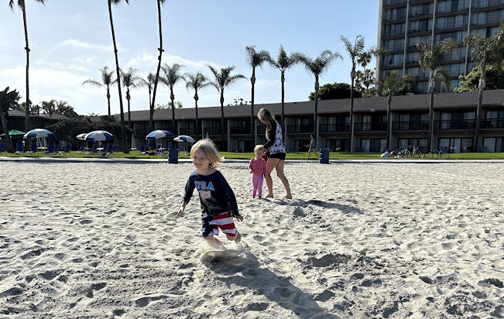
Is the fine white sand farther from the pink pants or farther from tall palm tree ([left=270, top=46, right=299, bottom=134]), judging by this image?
tall palm tree ([left=270, top=46, right=299, bottom=134])

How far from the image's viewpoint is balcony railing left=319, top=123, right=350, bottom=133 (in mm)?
40062

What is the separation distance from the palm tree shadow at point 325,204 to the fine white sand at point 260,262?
0.05 metres

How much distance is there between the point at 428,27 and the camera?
2382 inches

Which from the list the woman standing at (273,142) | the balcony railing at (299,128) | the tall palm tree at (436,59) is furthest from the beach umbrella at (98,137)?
the tall palm tree at (436,59)

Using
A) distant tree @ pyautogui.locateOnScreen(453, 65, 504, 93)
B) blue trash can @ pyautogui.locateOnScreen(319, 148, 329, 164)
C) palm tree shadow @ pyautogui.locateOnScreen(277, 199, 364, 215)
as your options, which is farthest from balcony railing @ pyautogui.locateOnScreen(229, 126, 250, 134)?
palm tree shadow @ pyautogui.locateOnScreen(277, 199, 364, 215)

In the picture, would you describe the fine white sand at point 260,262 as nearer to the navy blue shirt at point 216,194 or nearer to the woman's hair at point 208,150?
the navy blue shirt at point 216,194

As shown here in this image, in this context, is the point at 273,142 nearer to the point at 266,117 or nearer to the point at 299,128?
the point at 266,117

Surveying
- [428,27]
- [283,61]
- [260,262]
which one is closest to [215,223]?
[260,262]

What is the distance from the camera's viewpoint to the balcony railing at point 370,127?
1510 inches

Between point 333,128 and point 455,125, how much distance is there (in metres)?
12.6

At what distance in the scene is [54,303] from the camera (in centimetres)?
263

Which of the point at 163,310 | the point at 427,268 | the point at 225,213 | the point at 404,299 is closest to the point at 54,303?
the point at 163,310

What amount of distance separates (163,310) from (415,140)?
4025 cm

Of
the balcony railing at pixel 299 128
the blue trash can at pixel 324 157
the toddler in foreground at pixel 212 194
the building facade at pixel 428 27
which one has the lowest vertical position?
the blue trash can at pixel 324 157
